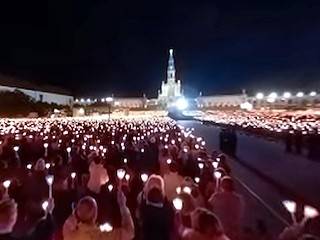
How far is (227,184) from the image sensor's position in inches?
336

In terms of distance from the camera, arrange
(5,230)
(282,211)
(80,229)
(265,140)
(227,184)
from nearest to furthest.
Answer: (5,230) → (80,229) → (227,184) → (282,211) → (265,140)

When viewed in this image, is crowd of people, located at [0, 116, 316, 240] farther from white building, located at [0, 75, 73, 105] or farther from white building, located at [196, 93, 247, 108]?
white building, located at [196, 93, 247, 108]

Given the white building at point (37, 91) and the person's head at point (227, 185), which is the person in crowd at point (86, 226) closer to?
the person's head at point (227, 185)

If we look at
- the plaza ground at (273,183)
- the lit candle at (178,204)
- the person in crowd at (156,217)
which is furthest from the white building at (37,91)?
the person in crowd at (156,217)

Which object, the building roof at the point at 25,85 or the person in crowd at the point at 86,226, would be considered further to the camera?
the building roof at the point at 25,85

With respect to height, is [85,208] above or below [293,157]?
above

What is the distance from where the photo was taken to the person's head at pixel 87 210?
5.94 metres

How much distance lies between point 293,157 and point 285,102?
11857 cm

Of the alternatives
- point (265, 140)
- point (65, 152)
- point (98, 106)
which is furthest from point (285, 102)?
point (65, 152)

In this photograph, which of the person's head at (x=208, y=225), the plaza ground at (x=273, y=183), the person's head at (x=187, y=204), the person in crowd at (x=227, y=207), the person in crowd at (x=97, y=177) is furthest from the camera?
the plaza ground at (x=273, y=183)

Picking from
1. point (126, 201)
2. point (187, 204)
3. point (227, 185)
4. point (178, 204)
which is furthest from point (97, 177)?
point (187, 204)

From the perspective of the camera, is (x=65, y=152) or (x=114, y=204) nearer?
(x=114, y=204)

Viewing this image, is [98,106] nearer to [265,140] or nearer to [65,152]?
[265,140]

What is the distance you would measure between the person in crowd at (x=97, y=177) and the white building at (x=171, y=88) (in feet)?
538
